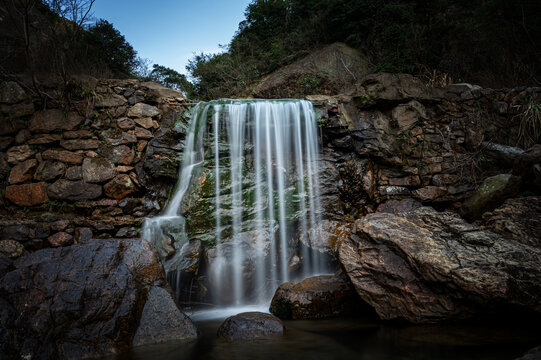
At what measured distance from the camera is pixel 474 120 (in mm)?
6863

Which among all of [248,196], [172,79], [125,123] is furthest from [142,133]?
[172,79]

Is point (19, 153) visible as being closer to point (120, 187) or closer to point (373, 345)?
point (120, 187)

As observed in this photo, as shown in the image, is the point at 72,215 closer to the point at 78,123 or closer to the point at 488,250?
the point at 78,123

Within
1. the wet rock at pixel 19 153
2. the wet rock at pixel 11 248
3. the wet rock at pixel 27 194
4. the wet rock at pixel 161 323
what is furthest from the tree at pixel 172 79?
the wet rock at pixel 161 323

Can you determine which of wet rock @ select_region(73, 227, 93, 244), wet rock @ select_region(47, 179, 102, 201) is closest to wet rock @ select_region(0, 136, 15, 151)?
wet rock @ select_region(47, 179, 102, 201)

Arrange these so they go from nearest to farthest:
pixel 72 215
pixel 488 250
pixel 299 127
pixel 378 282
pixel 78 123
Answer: pixel 488 250
pixel 378 282
pixel 72 215
pixel 78 123
pixel 299 127

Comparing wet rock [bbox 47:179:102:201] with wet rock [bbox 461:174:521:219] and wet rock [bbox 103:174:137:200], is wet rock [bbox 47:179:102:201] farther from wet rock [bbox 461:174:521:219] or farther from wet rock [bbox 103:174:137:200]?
wet rock [bbox 461:174:521:219]

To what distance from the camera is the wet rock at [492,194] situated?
4961mm

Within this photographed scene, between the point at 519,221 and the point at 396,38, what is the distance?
835 cm

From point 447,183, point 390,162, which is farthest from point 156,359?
point 447,183

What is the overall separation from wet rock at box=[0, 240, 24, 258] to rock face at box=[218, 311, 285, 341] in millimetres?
3934

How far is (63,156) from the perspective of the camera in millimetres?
5797

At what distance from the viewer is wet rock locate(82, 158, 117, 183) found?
5.75 m

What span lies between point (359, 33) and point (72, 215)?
38.6ft
